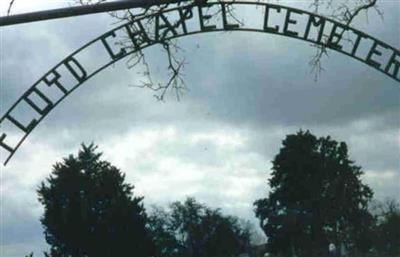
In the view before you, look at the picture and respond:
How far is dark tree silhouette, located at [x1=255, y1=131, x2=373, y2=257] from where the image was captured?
283 feet

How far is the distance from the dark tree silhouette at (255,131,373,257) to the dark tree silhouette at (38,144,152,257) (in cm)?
1630

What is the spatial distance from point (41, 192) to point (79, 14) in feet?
231

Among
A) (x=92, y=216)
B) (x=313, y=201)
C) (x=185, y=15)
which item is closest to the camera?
(x=185, y=15)

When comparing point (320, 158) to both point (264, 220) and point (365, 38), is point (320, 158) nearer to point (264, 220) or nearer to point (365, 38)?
point (264, 220)

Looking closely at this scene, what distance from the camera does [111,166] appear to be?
3189 inches

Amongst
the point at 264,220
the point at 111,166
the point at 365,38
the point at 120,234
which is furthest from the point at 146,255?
the point at 365,38

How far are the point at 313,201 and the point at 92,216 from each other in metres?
23.3

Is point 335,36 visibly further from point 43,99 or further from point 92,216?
point 92,216

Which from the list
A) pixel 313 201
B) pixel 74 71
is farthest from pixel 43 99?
pixel 313 201

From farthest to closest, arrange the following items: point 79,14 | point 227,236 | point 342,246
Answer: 1. point 227,236
2. point 342,246
3. point 79,14

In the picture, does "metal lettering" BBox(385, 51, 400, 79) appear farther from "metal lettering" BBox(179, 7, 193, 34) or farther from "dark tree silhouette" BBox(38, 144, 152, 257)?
"dark tree silhouette" BBox(38, 144, 152, 257)

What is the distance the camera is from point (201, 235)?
10619cm

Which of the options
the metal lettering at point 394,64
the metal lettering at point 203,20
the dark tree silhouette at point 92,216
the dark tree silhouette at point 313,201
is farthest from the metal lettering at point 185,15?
the dark tree silhouette at point 313,201

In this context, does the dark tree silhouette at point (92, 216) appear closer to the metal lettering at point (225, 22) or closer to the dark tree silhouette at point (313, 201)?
the dark tree silhouette at point (313, 201)
